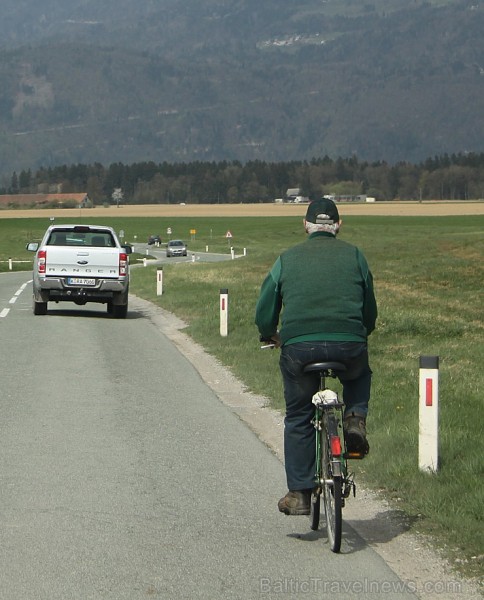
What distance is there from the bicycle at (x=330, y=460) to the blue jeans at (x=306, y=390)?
0.04 m

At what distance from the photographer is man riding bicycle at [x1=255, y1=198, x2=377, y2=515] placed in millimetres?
6746

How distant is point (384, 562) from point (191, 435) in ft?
14.0

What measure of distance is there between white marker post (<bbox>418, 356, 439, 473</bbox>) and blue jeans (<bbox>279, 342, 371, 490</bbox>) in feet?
4.74

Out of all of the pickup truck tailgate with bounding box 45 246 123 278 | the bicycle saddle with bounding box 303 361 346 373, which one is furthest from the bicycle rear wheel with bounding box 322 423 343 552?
the pickup truck tailgate with bounding box 45 246 123 278

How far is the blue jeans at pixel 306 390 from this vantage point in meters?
6.71

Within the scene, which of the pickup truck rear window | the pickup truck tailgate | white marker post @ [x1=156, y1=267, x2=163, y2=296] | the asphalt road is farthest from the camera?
white marker post @ [x1=156, y1=267, x2=163, y2=296]

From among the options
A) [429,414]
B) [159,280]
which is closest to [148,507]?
[429,414]

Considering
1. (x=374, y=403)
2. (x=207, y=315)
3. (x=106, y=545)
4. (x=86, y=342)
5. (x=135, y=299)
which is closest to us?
(x=106, y=545)

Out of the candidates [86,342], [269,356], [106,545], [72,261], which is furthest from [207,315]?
[106,545]

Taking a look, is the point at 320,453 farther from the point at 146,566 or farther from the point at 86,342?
the point at 86,342

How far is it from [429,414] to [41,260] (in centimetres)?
1761

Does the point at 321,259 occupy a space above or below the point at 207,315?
above

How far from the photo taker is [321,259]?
6926 mm

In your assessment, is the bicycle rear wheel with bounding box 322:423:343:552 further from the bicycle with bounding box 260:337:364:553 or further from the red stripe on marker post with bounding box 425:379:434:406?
the red stripe on marker post with bounding box 425:379:434:406
